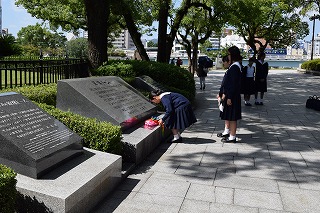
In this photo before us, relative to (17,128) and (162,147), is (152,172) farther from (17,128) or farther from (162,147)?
(17,128)

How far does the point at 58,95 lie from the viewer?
6.21 meters

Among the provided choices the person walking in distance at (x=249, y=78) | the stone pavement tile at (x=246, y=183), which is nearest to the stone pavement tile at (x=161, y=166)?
the stone pavement tile at (x=246, y=183)

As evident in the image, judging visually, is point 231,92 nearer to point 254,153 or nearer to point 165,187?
point 254,153

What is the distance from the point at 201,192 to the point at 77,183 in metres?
1.61

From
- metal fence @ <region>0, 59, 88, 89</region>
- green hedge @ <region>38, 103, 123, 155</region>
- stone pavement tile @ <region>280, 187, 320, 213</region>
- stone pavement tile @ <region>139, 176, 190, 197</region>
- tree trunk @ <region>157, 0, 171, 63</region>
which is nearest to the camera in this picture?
stone pavement tile @ <region>280, 187, 320, 213</region>

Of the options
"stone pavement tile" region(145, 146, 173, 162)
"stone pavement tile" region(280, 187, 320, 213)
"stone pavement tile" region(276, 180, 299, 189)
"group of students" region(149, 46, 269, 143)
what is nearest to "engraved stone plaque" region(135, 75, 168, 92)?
"group of students" region(149, 46, 269, 143)

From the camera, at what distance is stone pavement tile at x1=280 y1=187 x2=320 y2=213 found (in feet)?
13.3

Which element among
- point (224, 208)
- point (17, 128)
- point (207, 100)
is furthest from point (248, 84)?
point (17, 128)

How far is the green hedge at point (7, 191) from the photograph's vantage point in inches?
119

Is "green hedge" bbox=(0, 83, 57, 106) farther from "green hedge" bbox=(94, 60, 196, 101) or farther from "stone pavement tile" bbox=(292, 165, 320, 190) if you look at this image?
"green hedge" bbox=(94, 60, 196, 101)

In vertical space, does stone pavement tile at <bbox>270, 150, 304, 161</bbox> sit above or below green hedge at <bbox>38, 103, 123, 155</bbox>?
below

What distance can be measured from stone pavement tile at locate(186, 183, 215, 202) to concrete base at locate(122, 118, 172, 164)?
1.15m

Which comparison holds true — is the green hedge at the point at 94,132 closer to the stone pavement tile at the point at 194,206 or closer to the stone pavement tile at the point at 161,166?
the stone pavement tile at the point at 161,166

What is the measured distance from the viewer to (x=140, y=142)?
5.64m
